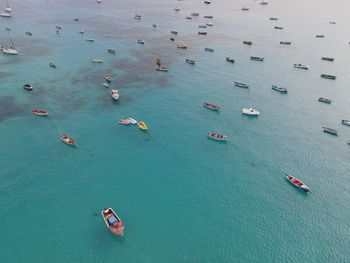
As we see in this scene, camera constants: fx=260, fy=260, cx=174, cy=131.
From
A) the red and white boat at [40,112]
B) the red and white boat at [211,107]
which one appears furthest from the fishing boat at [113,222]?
the red and white boat at [211,107]

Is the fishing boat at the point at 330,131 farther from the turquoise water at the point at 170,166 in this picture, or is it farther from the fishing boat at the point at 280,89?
the fishing boat at the point at 280,89

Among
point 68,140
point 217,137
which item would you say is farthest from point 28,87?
point 217,137

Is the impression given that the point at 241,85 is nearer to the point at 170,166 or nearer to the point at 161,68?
the point at 161,68

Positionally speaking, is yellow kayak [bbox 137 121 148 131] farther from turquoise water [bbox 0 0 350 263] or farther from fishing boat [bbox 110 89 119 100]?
fishing boat [bbox 110 89 119 100]

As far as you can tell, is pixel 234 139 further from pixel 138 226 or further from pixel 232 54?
pixel 232 54

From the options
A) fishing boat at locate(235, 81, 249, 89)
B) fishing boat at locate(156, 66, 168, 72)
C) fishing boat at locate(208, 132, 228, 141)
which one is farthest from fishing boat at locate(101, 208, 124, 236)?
fishing boat at locate(156, 66, 168, 72)
